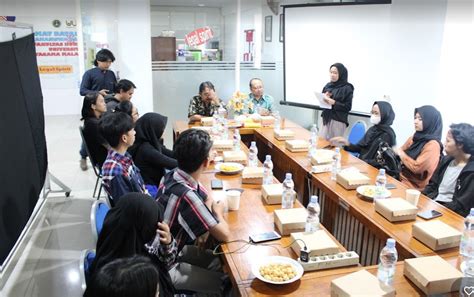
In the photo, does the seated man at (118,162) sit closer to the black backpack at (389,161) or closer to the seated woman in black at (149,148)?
the seated woman in black at (149,148)

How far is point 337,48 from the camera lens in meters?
5.18

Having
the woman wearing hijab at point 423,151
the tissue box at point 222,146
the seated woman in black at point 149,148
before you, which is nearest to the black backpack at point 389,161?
the woman wearing hijab at point 423,151

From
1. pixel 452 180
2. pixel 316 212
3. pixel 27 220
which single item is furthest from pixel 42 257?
pixel 452 180

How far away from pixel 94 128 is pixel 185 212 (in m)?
1.97

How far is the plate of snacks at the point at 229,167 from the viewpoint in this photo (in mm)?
2770

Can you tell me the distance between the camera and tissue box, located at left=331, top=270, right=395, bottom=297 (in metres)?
1.39

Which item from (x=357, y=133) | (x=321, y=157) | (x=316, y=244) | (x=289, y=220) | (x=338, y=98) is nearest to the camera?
(x=316, y=244)

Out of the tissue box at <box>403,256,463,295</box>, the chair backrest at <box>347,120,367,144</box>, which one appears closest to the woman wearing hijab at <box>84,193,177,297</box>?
the tissue box at <box>403,256,463,295</box>

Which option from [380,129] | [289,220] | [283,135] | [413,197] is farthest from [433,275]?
[283,135]

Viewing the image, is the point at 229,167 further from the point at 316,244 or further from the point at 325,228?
the point at 316,244

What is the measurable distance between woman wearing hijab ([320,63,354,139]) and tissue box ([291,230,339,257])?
2950 mm

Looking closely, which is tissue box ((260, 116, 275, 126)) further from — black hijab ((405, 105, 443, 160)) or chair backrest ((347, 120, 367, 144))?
black hijab ((405, 105, 443, 160))

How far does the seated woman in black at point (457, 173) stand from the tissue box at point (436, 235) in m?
0.55

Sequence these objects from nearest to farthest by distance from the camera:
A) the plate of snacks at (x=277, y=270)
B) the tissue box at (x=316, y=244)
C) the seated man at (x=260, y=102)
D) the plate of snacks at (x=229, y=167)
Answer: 1. the plate of snacks at (x=277, y=270)
2. the tissue box at (x=316, y=244)
3. the plate of snacks at (x=229, y=167)
4. the seated man at (x=260, y=102)
